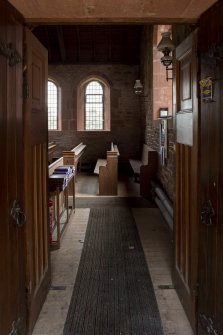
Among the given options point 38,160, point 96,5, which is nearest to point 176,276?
point 38,160

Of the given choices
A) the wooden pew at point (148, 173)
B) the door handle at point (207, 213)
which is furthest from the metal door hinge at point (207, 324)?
the wooden pew at point (148, 173)

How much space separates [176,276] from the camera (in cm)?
323

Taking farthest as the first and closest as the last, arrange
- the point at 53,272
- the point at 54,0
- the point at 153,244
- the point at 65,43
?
the point at 65,43 → the point at 153,244 → the point at 53,272 → the point at 54,0

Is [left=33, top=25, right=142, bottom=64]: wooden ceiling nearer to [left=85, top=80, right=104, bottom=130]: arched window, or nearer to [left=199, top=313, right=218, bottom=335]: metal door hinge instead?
[left=85, top=80, right=104, bottom=130]: arched window

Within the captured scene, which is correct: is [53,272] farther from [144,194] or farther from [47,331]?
[144,194]

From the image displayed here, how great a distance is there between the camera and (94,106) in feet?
40.3

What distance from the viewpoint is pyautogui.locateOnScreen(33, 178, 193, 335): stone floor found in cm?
274

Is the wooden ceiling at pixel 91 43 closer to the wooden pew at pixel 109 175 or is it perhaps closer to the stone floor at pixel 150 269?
the wooden pew at pixel 109 175

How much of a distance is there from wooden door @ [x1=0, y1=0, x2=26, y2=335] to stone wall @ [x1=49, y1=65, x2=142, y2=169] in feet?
31.7

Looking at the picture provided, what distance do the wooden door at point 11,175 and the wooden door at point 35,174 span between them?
0.17 meters

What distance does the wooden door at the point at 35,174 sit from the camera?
8.21 ft

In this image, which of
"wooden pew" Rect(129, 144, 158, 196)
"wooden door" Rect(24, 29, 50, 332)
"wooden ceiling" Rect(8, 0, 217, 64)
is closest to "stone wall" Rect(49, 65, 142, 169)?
"wooden pew" Rect(129, 144, 158, 196)

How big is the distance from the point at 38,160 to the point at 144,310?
1.41 metres

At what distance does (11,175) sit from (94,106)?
34.2ft
